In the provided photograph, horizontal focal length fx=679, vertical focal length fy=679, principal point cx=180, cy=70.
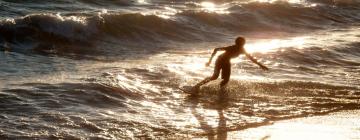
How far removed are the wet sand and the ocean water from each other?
296 mm

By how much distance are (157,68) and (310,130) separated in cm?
571

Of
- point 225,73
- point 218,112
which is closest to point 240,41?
point 225,73

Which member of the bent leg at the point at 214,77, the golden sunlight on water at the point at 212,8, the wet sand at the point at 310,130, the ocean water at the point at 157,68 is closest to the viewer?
the wet sand at the point at 310,130

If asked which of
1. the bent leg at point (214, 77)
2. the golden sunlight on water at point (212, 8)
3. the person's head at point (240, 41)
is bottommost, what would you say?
the bent leg at point (214, 77)

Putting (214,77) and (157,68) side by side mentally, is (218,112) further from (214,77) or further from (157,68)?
(157,68)

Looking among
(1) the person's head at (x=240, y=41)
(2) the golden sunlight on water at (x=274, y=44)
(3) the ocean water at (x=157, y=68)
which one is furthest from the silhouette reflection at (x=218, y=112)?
(2) the golden sunlight on water at (x=274, y=44)

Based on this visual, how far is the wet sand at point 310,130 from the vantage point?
11.0 metres

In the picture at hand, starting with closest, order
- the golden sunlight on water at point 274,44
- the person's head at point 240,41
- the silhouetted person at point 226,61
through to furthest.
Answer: the person's head at point 240,41 < the silhouetted person at point 226,61 < the golden sunlight on water at point 274,44

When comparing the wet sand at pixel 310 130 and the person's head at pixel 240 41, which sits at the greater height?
the person's head at pixel 240 41

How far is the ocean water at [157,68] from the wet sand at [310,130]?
0.30m

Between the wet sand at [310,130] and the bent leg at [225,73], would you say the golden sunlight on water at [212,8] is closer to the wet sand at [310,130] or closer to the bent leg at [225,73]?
the bent leg at [225,73]

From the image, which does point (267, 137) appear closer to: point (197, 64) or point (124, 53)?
point (197, 64)

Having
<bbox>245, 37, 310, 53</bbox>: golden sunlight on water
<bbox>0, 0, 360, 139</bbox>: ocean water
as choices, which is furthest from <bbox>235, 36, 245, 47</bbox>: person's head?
<bbox>245, 37, 310, 53</bbox>: golden sunlight on water

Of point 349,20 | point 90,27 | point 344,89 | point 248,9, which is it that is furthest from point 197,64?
point 349,20
